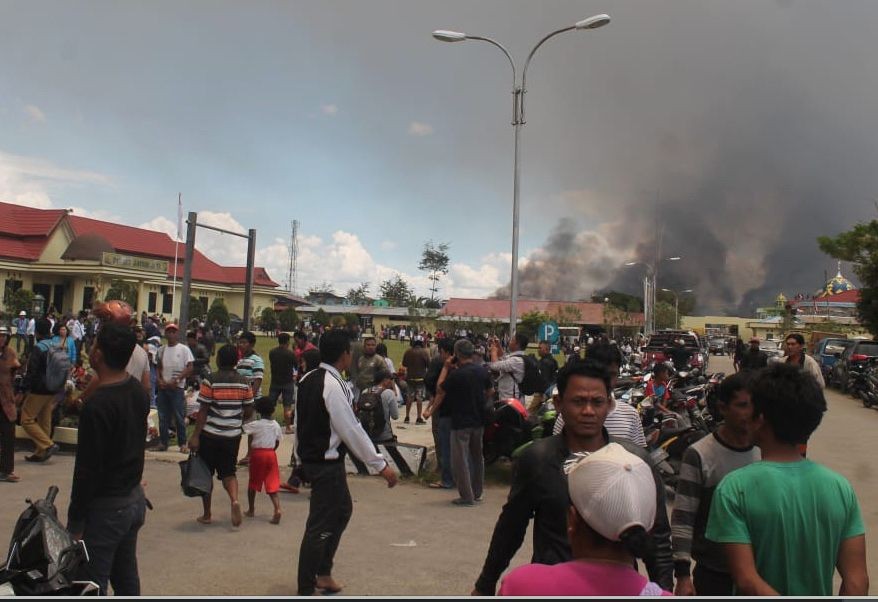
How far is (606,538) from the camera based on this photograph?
181 cm

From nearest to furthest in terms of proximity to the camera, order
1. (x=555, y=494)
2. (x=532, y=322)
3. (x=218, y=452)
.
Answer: (x=555, y=494) < (x=218, y=452) < (x=532, y=322)

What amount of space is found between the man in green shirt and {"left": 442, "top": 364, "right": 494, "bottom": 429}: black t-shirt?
562 centimetres

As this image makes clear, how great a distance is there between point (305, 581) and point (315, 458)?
77cm

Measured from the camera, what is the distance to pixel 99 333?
149 inches

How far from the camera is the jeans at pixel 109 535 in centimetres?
351

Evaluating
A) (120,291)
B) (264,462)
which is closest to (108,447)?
(264,462)

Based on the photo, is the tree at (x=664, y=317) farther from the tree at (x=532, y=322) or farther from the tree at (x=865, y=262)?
the tree at (x=865, y=262)

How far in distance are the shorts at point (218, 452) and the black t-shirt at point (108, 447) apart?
299 cm

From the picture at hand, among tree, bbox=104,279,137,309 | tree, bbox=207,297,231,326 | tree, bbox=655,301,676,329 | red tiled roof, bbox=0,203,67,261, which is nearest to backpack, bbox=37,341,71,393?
tree, bbox=104,279,137,309

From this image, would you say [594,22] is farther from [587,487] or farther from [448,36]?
[587,487]

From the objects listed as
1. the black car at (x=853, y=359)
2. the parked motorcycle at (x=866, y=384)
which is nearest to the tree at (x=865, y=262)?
the black car at (x=853, y=359)

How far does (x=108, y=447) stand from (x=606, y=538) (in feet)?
8.58

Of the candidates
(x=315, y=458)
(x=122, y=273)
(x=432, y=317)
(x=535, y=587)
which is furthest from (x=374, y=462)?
(x=432, y=317)

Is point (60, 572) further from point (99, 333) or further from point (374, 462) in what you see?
point (374, 462)
